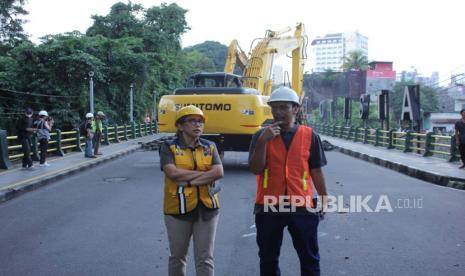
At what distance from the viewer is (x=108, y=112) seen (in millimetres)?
29375

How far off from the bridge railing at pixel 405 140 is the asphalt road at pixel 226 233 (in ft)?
18.7

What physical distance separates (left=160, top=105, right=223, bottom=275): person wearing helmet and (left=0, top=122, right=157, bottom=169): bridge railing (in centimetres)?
1090

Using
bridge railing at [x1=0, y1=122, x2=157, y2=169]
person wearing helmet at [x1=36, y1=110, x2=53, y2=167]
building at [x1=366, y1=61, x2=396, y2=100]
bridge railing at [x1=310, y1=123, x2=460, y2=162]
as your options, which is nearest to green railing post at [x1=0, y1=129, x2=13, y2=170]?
bridge railing at [x1=0, y1=122, x2=157, y2=169]

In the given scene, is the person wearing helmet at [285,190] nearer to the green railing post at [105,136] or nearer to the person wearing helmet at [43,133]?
the person wearing helmet at [43,133]

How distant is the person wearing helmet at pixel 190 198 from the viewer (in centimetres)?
369

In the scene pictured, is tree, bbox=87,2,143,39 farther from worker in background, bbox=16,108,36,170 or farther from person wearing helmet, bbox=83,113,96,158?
worker in background, bbox=16,108,36,170

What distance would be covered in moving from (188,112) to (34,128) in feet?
37.2

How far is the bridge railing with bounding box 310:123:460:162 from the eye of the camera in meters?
→ 16.7

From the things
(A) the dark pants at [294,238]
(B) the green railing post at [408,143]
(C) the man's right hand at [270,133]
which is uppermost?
(C) the man's right hand at [270,133]

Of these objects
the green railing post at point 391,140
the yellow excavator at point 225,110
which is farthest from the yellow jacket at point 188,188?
the green railing post at point 391,140

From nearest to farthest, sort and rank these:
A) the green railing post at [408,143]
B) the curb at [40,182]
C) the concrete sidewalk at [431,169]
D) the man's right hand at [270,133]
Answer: the man's right hand at [270,133] → the curb at [40,182] → the concrete sidewalk at [431,169] → the green railing post at [408,143]

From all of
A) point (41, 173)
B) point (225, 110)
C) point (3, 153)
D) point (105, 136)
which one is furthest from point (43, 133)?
point (105, 136)

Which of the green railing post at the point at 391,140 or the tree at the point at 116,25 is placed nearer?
the green railing post at the point at 391,140

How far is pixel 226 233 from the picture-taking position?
6734 mm
